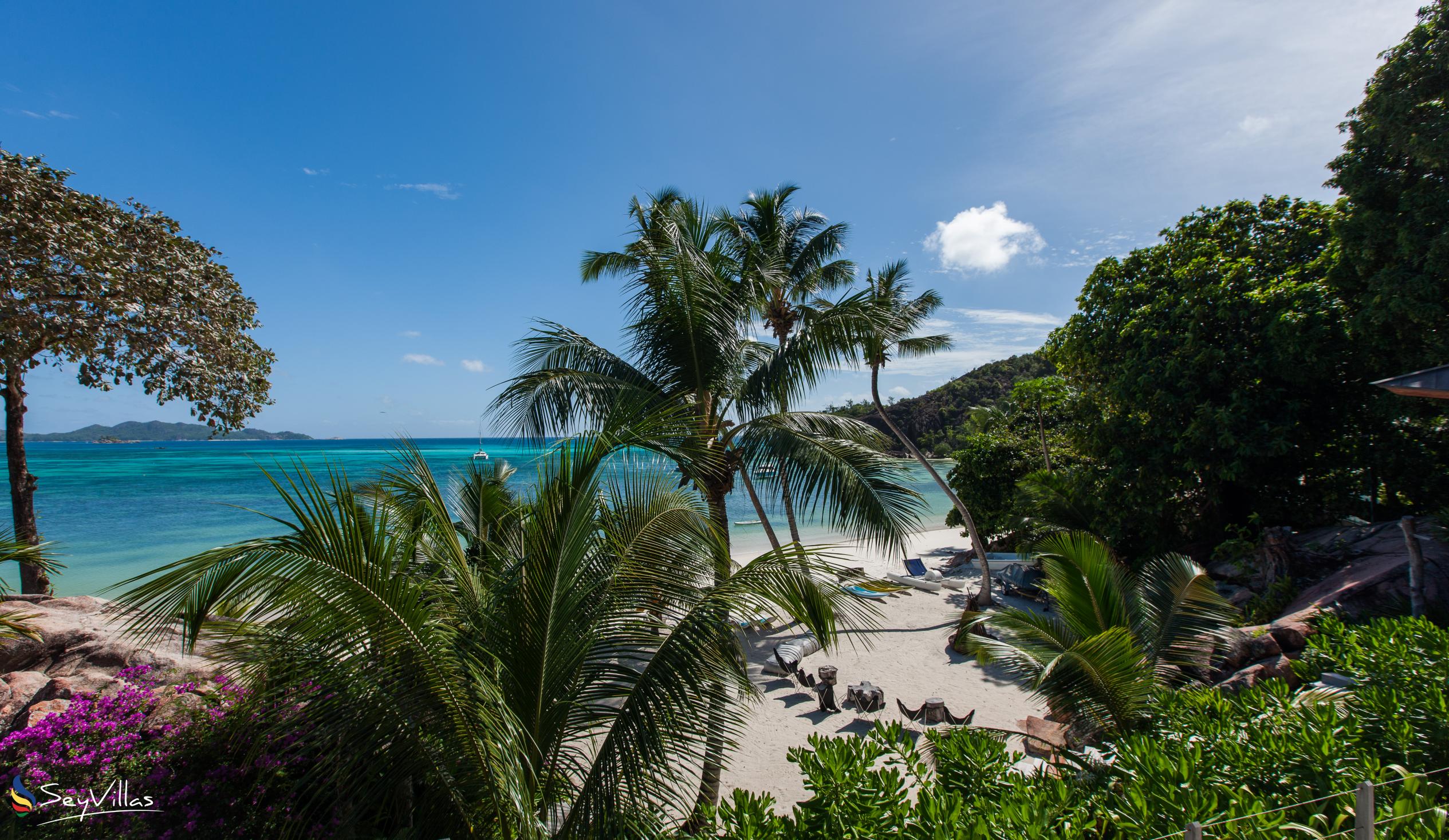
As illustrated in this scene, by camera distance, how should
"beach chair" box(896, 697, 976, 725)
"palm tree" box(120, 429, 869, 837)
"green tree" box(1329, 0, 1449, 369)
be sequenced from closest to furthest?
1. "palm tree" box(120, 429, 869, 837)
2. "beach chair" box(896, 697, 976, 725)
3. "green tree" box(1329, 0, 1449, 369)

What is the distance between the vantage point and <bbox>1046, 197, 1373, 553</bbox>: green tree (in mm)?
10008

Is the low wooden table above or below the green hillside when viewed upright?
below

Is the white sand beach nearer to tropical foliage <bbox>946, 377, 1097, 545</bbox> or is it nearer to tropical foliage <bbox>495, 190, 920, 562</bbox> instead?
tropical foliage <bbox>495, 190, 920, 562</bbox>

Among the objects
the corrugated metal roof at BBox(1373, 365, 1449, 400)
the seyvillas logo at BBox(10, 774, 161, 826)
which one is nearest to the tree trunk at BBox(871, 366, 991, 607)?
the corrugated metal roof at BBox(1373, 365, 1449, 400)

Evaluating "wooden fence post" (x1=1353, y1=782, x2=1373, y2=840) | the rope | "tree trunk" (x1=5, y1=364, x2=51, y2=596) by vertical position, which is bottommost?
the rope

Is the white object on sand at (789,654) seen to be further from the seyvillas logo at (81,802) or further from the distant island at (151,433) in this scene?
the distant island at (151,433)

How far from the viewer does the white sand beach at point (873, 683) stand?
644cm

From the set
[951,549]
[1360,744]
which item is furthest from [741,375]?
[951,549]

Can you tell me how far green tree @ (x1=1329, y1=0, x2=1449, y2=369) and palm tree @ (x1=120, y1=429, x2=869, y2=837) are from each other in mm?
10449

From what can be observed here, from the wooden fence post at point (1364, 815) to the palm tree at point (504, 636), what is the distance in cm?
196

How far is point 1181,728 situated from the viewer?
3.25 m

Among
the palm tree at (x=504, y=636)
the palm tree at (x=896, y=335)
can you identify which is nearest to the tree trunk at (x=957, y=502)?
the palm tree at (x=896, y=335)

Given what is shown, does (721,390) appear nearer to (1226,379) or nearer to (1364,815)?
(1364,815)

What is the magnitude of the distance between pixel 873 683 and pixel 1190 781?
7107 millimetres
